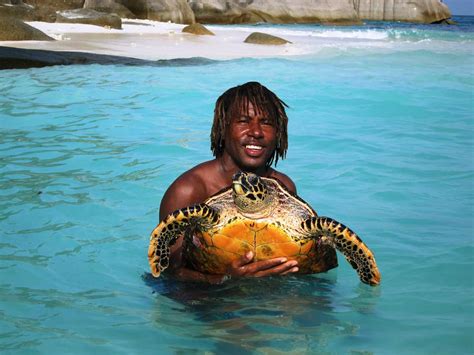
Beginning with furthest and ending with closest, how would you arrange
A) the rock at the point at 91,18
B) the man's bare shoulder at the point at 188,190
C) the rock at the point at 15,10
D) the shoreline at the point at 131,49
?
the rock at the point at 91,18
the rock at the point at 15,10
the shoreline at the point at 131,49
the man's bare shoulder at the point at 188,190

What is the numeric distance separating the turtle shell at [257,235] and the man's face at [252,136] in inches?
9.2

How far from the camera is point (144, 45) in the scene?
19.1 metres

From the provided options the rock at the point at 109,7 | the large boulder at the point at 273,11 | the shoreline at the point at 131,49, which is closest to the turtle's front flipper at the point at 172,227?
the shoreline at the point at 131,49

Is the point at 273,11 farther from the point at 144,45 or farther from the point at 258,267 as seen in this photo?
the point at 258,267

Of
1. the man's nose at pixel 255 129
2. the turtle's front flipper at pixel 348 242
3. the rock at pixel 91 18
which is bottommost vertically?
the turtle's front flipper at pixel 348 242

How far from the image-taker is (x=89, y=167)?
7223 millimetres

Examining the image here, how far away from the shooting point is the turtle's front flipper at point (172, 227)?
322 centimetres

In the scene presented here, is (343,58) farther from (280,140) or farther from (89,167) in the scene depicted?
(280,140)

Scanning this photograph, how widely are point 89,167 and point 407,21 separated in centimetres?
5778

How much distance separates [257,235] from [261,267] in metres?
0.16

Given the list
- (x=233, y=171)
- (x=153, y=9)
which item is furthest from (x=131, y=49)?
(x=153, y=9)

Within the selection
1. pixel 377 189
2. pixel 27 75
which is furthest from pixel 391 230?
pixel 27 75

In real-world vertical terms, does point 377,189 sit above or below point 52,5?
below

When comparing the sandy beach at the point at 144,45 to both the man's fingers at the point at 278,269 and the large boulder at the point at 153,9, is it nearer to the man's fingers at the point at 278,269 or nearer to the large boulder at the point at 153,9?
the large boulder at the point at 153,9
